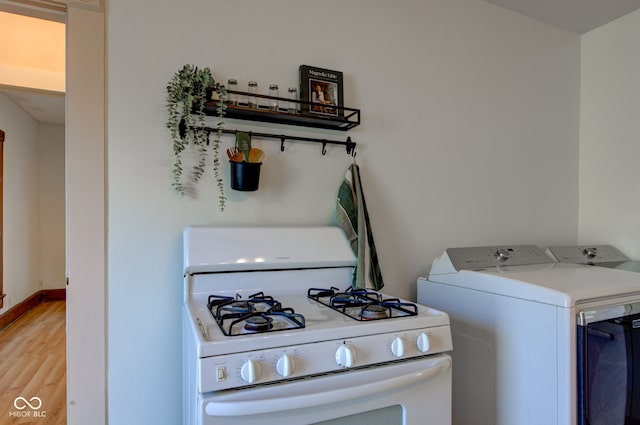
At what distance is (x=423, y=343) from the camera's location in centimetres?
110

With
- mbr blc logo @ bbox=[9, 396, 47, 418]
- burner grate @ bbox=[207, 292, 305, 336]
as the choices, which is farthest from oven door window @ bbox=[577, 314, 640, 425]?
mbr blc logo @ bbox=[9, 396, 47, 418]

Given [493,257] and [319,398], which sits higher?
[493,257]

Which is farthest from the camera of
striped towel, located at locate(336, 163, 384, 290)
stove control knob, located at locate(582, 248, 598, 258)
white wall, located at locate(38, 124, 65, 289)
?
white wall, located at locate(38, 124, 65, 289)

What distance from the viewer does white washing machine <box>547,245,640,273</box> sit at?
6.49 ft

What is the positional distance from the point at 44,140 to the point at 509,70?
575cm

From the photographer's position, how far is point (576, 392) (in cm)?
122


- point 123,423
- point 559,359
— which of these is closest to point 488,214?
point 559,359

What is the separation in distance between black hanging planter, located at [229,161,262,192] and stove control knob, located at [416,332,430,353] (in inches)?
31.9

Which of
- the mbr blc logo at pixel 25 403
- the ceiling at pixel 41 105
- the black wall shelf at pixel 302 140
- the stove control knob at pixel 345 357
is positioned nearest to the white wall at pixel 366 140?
the black wall shelf at pixel 302 140

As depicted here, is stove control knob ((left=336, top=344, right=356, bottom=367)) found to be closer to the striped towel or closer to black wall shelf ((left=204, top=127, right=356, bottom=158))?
the striped towel

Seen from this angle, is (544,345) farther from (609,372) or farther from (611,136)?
(611,136)

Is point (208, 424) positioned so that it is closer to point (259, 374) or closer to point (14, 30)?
point (259, 374)

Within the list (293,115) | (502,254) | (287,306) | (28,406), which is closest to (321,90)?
(293,115)

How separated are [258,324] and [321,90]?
1078 mm
